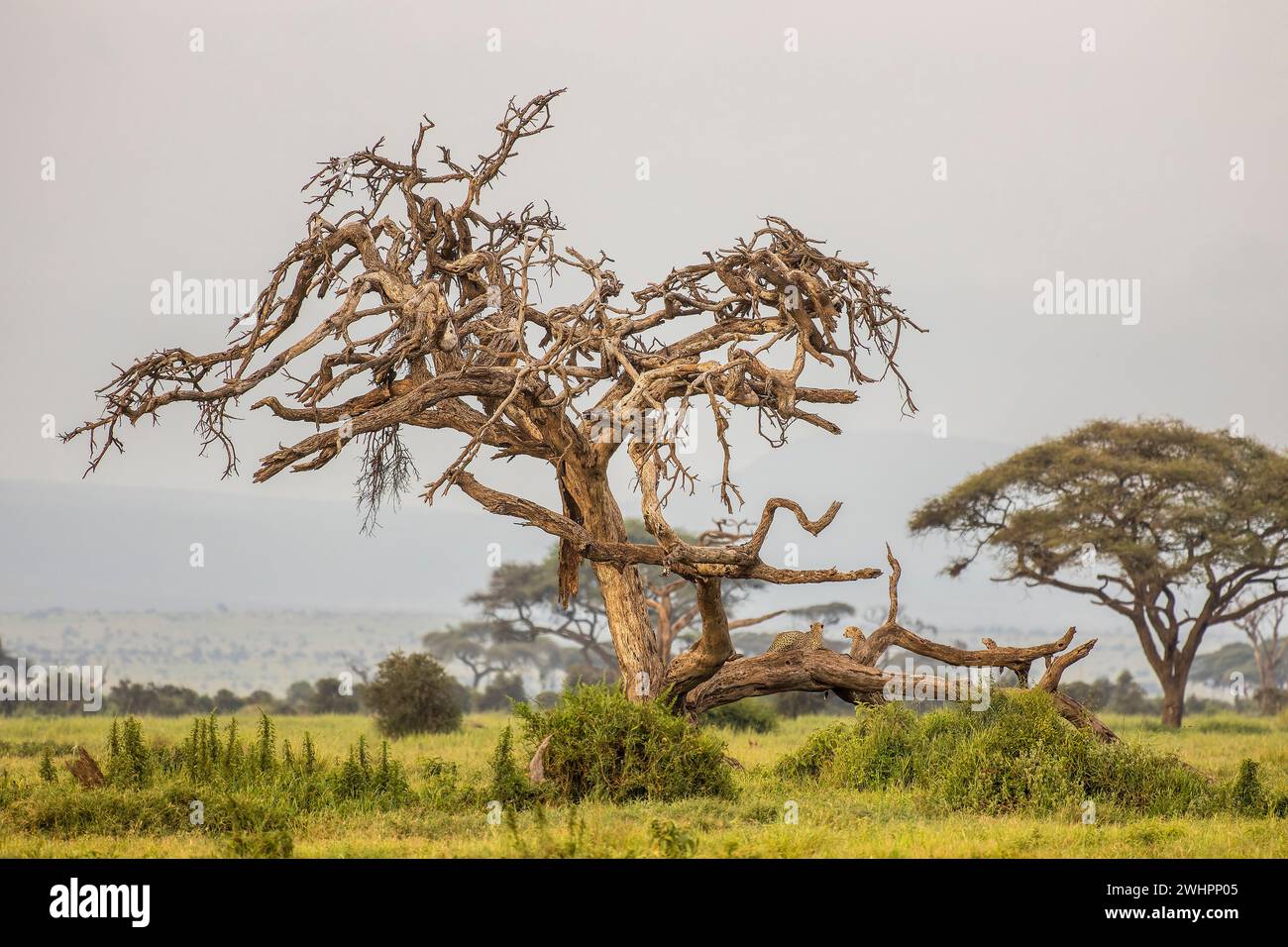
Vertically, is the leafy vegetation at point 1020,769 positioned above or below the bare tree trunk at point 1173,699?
above

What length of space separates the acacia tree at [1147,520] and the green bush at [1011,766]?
15.5 m

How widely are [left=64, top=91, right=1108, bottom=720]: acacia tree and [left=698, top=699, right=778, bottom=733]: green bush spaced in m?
8.52

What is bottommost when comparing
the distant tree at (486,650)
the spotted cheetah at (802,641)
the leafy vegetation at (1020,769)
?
the distant tree at (486,650)

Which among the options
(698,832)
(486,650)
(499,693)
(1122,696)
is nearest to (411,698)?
(698,832)

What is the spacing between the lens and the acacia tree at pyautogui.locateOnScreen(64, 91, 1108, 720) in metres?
13.7

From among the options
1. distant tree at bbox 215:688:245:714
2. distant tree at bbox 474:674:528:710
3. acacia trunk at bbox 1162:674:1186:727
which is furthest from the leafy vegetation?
distant tree at bbox 215:688:245:714

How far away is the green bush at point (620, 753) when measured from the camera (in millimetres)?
12461

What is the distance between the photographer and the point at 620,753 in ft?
42.0

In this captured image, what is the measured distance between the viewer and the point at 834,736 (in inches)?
593

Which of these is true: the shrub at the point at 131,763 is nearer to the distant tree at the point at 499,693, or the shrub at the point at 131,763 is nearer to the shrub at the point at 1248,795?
the shrub at the point at 1248,795

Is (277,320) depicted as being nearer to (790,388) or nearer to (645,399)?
(645,399)

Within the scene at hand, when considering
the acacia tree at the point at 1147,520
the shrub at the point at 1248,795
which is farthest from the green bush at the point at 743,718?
the shrub at the point at 1248,795

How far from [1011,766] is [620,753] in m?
3.59

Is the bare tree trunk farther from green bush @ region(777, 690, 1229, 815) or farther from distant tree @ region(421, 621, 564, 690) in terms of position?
distant tree @ region(421, 621, 564, 690)
